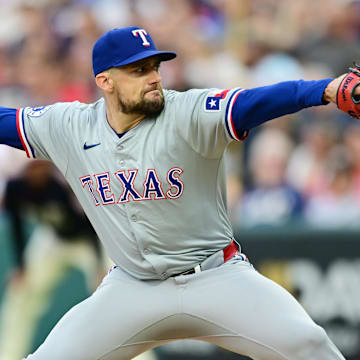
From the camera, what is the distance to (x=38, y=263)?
22.5 feet

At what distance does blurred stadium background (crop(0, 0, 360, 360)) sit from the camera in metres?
6.29

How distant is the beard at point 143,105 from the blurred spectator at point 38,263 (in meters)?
3.15

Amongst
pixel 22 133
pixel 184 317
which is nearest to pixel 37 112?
pixel 22 133

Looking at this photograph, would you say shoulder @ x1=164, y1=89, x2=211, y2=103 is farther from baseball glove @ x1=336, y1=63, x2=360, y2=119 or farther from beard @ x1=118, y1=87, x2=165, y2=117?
baseball glove @ x1=336, y1=63, x2=360, y2=119

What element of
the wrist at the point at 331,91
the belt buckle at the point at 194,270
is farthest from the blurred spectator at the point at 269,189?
the wrist at the point at 331,91

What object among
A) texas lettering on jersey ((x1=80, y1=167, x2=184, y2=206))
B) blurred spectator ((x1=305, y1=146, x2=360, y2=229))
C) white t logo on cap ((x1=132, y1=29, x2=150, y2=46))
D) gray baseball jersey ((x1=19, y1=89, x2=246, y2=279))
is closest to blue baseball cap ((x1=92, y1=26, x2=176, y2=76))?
white t logo on cap ((x1=132, y1=29, x2=150, y2=46))

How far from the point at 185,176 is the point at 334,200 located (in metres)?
3.30

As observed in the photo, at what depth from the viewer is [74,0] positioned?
8867 mm

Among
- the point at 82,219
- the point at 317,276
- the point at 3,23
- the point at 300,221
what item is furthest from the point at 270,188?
the point at 3,23

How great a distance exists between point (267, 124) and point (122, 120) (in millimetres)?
3532

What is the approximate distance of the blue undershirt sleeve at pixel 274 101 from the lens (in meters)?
3.24

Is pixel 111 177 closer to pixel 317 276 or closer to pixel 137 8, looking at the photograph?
pixel 317 276

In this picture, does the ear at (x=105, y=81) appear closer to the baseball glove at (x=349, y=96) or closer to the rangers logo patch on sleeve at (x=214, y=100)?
the rangers logo patch on sleeve at (x=214, y=100)

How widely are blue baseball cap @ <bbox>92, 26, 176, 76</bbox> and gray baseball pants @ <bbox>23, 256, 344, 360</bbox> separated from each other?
112 cm
